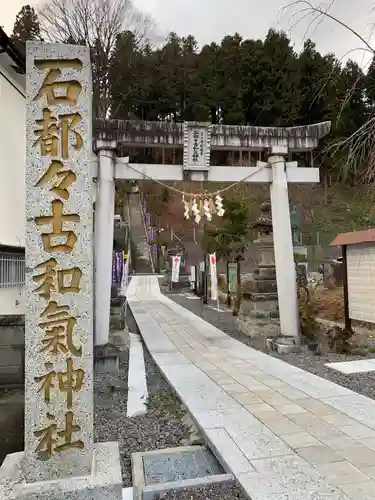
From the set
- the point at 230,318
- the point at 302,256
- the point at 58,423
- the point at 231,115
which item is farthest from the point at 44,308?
the point at 231,115

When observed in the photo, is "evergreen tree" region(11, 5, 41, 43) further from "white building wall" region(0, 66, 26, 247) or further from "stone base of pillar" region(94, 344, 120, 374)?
"stone base of pillar" region(94, 344, 120, 374)

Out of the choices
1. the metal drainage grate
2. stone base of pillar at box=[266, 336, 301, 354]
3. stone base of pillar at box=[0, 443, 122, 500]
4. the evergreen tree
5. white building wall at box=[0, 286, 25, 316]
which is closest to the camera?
stone base of pillar at box=[0, 443, 122, 500]

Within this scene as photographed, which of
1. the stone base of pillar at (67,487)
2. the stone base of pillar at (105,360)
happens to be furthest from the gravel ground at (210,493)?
the stone base of pillar at (105,360)

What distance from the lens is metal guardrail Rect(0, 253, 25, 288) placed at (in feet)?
23.1

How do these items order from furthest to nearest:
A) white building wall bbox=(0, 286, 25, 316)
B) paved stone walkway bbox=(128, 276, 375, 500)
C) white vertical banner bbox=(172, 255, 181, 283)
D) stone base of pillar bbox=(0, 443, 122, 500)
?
white vertical banner bbox=(172, 255, 181, 283), white building wall bbox=(0, 286, 25, 316), paved stone walkway bbox=(128, 276, 375, 500), stone base of pillar bbox=(0, 443, 122, 500)

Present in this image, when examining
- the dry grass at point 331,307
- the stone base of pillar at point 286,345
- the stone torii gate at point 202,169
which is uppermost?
the stone torii gate at point 202,169

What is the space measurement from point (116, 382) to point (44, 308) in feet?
13.6

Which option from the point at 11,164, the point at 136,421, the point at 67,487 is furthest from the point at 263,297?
the point at 67,487

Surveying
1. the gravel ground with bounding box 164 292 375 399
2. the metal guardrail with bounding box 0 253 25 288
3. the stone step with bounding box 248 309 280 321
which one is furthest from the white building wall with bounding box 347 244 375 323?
the metal guardrail with bounding box 0 253 25 288

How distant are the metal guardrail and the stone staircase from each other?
26.8 m

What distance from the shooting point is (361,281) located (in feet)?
26.4

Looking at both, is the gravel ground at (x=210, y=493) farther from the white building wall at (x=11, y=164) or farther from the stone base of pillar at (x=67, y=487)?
the white building wall at (x=11, y=164)

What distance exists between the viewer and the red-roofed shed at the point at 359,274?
25.4 feet

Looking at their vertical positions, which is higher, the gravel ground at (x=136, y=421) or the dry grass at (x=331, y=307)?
the dry grass at (x=331, y=307)
